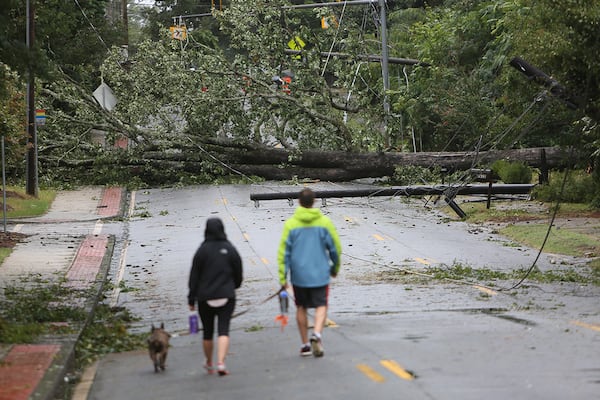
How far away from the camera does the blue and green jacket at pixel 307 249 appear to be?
10.6 metres

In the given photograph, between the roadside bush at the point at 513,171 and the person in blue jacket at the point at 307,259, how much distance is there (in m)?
22.5

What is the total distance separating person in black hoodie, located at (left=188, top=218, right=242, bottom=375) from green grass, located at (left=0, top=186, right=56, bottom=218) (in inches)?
805

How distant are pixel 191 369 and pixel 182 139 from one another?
23.4 meters

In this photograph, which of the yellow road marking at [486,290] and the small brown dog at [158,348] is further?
the yellow road marking at [486,290]

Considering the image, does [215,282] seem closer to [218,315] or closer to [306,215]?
[218,315]

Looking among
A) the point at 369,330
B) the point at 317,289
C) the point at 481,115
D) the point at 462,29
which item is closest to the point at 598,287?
the point at 369,330

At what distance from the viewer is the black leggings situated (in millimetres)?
10070

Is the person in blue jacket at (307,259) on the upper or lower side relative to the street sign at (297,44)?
lower

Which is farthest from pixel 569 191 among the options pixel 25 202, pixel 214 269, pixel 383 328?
pixel 214 269

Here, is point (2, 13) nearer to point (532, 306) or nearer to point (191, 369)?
point (191, 369)

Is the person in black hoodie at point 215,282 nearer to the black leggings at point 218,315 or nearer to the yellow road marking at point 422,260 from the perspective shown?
the black leggings at point 218,315

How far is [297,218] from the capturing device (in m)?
10.7

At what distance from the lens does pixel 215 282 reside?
9.98m

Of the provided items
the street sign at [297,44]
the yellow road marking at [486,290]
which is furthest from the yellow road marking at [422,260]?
the street sign at [297,44]
